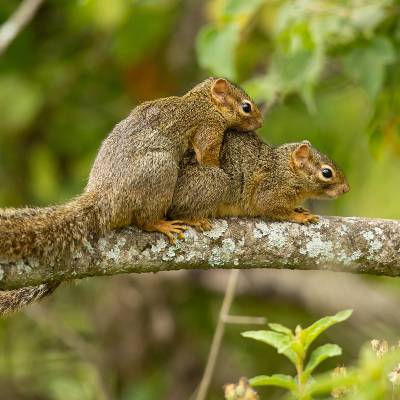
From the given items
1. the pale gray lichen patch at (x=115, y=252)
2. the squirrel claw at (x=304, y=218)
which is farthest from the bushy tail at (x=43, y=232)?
the squirrel claw at (x=304, y=218)

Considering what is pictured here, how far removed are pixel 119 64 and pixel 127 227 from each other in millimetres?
4335

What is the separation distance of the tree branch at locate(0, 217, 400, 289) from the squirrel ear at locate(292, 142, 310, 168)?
39.7 inches

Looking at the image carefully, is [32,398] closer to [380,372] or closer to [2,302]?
[2,302]

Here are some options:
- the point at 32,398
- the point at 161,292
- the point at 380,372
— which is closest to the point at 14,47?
the point at 161,292

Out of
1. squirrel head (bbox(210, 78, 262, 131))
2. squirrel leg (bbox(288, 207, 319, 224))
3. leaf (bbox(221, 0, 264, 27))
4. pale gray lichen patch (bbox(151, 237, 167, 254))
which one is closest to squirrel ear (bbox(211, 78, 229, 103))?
squirrel head (bbox(210, 78, 262, 131))

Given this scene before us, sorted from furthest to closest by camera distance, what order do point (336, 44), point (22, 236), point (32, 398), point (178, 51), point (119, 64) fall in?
point (178, 51) < point (119, 64) < point (32, 398) < point (336, 44) < point (22, 236)

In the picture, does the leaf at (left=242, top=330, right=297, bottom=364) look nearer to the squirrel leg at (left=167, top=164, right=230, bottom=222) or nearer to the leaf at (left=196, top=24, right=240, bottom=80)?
the squirrel leg at (left=167, top=164, right=230, bottom=222)

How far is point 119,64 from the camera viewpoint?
870 cm

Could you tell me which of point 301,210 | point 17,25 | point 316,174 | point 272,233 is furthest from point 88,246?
point 17,25

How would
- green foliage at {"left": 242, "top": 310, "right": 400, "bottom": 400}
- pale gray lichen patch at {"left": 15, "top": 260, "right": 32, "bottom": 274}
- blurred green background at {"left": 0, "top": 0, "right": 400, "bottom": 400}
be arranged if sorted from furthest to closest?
blurred green background at {"left": 0, "top": 0, "right": 400, "bottom": 400} → pale gray lichen patch at {"left": 15, "top": 260, "right": 32, "bottom": 274} → green foliage at {"left": 242, "top": 310, "right": 400, "bottom": 400}

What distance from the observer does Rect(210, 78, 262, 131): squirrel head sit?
18.9 feet

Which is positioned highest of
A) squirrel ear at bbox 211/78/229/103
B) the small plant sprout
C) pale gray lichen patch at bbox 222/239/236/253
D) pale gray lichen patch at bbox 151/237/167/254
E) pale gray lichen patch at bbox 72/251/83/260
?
squirrel ear at bbox 211/78/229/103

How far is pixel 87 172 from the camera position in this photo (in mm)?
8547

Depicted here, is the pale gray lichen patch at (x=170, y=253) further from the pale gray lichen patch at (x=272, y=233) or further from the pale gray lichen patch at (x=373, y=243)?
the pale gray lichen patch at (x=373, y=243)
